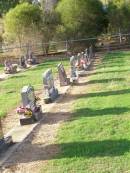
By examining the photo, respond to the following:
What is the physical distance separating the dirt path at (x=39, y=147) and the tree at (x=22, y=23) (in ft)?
89.2

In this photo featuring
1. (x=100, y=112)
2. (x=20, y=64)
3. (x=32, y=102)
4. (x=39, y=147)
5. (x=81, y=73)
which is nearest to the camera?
(x=39, y=147)

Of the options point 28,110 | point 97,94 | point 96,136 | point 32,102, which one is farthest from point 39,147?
point 97,94

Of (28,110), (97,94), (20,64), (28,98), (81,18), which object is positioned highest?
(81,18)

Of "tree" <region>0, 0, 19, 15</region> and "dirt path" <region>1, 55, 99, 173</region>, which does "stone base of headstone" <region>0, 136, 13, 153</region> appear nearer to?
"dirt path" <region>1, 55, 99, 173</region>

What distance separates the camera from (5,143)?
10555mm

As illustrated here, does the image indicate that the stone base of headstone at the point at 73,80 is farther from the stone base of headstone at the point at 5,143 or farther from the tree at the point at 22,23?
the tree at the point at 22,23

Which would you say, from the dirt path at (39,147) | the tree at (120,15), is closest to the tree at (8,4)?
the tree at (120,15)

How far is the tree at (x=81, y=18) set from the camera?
133 feet

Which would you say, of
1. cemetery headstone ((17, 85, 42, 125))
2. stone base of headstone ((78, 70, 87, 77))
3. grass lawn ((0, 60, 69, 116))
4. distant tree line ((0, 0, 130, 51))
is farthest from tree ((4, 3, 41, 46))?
cemetery headstone ((17, 85, 42, 125))

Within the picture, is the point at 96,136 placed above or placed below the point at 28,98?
below

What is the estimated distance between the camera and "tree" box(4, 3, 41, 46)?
4138cm

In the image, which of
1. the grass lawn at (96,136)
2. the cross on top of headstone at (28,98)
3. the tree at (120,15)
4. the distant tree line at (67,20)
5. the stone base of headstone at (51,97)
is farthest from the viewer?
the tree at (120,15)

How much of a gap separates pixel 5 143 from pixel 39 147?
716 millimetres

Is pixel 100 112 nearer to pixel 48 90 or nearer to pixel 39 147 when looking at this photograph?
pixel 39 147
